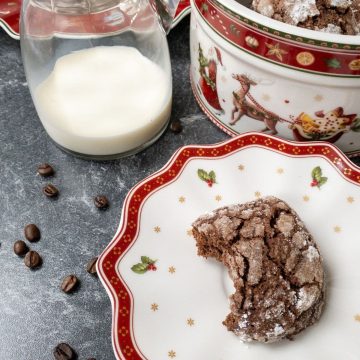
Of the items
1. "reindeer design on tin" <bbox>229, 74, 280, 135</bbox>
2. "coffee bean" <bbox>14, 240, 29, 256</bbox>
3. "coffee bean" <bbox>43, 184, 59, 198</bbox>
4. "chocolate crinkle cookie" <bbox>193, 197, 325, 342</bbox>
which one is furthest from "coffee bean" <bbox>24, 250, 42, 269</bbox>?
"reindeer design on tin" <bbox>229, 74, 280, 135</bbox>

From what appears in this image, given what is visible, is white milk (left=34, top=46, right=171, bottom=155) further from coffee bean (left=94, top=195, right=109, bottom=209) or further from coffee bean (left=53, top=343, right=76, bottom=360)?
coffee bean (left=53, top=343, right=76, bottom=360)

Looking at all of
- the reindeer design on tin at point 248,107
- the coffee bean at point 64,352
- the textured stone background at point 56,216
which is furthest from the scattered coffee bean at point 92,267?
Answer: the reindeer design on tin at point 248,107

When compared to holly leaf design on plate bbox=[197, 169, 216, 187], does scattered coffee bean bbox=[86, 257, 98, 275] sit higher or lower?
lower

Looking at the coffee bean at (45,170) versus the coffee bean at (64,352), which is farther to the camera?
the coffee bean at (45,170)

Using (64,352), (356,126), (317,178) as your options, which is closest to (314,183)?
(317,178)

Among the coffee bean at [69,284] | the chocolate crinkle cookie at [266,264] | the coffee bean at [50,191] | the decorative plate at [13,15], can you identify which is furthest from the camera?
the decorative plate at [13,15]

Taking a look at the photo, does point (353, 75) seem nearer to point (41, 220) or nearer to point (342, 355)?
point (342, 355)

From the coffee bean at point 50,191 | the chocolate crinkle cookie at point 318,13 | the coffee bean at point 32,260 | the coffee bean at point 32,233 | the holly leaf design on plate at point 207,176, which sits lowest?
the coffee bean at point 32,260

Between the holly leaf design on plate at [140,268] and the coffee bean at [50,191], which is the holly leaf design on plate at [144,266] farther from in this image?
the coffee bean at [50,191]

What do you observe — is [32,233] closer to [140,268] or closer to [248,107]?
[140,268]
